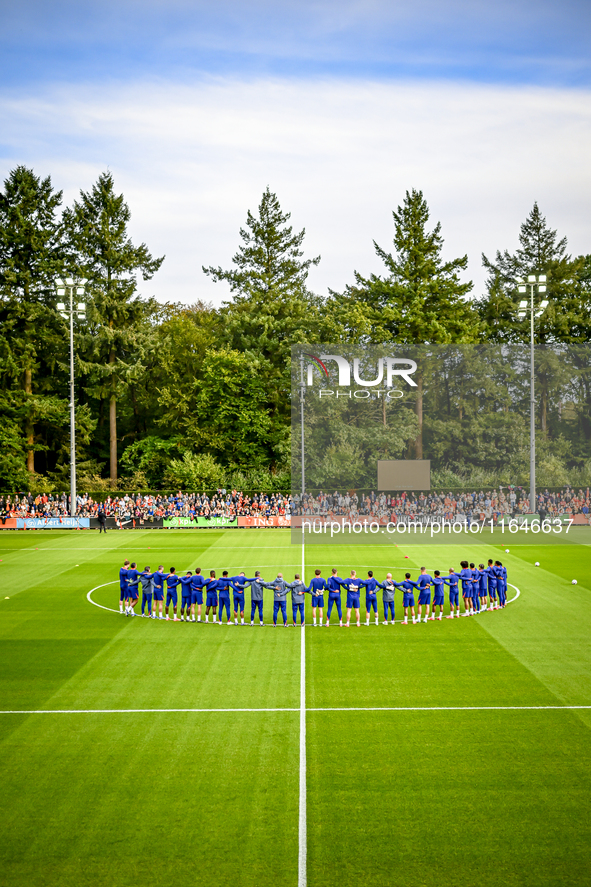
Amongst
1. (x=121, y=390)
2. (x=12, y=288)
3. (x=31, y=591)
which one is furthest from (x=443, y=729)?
(x=12, y=288)

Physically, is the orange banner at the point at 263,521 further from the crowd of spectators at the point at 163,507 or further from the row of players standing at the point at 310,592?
the row of players standing at the point at 310,592

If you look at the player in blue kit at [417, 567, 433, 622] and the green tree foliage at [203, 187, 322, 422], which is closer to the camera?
the player in blue kit at [417, 567, 433, 622]

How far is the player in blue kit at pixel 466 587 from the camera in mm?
17797

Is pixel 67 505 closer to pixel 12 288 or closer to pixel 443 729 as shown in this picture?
pixel 12 288

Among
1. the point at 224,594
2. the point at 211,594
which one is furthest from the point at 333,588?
the point at 211,594

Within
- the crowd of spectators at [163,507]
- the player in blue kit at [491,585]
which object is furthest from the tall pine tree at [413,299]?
the player in blue kit at [491,585]

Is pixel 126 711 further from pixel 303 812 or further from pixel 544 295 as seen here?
pixel 544 295

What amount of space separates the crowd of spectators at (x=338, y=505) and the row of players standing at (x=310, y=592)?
12.7 meters

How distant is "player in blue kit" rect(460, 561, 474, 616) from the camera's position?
701 inches

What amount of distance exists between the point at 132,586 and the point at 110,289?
39.9m

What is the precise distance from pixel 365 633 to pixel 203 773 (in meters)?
7.74

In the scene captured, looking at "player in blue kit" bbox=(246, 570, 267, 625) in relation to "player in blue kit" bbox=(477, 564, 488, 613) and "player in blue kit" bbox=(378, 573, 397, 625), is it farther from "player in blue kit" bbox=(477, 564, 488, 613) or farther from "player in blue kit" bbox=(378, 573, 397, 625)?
"player in blue kit" bbox=(477, 564, 488, 613)

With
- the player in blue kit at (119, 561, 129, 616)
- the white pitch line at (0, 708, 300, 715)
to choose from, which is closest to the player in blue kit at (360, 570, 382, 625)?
the white pitch line at (0, 708, 300, 715)

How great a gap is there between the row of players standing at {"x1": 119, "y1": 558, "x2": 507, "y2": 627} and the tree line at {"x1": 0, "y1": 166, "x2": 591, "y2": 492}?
1081 inches
